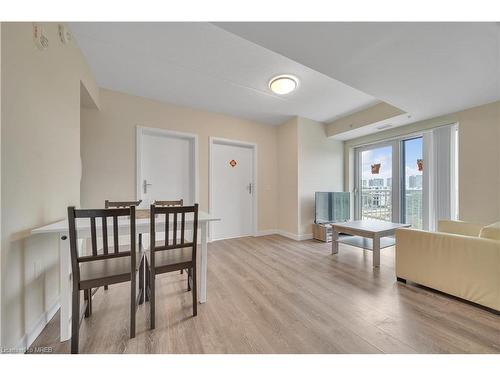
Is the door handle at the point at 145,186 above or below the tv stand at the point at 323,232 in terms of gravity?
above

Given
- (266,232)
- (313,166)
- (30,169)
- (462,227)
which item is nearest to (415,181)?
(462,227)

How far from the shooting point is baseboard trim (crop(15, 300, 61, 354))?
3.86ft

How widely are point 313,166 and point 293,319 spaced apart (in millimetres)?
3138

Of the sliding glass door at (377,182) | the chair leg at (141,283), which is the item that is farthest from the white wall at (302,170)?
the chair leg at (141,283)

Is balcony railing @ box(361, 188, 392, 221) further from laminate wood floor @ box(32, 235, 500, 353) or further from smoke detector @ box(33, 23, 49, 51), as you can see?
smoke detector @ box(33, 23, 49, 51)

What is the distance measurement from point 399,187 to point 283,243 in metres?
2.43

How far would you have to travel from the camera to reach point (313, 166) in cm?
408

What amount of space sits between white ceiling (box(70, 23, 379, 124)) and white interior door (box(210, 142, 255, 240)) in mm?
815

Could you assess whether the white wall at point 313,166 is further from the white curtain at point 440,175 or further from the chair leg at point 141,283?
the chair leg at point 141,283

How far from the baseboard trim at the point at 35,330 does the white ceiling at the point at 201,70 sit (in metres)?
2.45

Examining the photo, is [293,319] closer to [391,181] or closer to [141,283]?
[141,283]

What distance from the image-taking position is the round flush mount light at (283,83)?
254 centimetres
